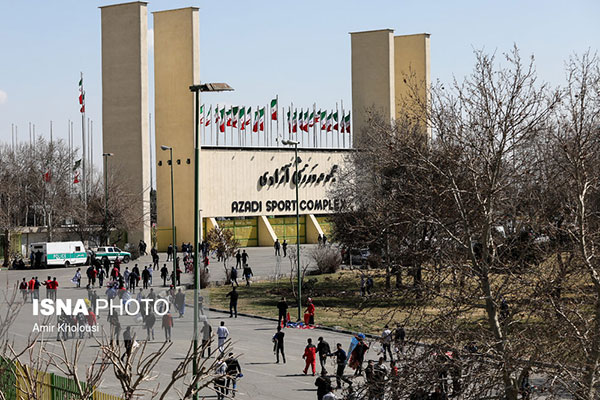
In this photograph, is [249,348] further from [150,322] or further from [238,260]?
[238,260]

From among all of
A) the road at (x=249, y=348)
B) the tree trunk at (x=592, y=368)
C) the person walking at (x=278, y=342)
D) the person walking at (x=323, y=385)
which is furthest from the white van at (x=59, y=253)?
the tree trunk at (x=592, y=368)

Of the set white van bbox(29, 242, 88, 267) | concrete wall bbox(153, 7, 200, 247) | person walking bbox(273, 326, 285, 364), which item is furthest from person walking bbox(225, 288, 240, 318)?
concrete wall bbox(153, 7, 200, 247)

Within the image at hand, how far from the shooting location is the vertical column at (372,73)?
74.8 meters

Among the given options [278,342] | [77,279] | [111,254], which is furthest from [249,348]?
[111,254]

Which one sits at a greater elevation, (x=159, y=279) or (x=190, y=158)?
(x=190, y=158)

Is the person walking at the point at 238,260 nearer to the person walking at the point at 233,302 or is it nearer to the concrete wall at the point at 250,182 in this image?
the concrete wall at the point at 250,182

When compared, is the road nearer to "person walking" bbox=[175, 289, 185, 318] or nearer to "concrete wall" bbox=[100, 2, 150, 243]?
"person walking" bbox=[175, 289, 185, 318]

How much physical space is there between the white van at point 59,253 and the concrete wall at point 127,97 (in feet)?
28.9

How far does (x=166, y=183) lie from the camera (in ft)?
210

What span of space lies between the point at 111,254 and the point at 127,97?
529 inches

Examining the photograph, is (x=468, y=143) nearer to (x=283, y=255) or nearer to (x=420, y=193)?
(x=420, y=193)

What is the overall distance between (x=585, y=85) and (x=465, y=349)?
4855 millimetres

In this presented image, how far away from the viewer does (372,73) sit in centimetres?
7556

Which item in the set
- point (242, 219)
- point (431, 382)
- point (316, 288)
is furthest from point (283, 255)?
point (431, 382)
